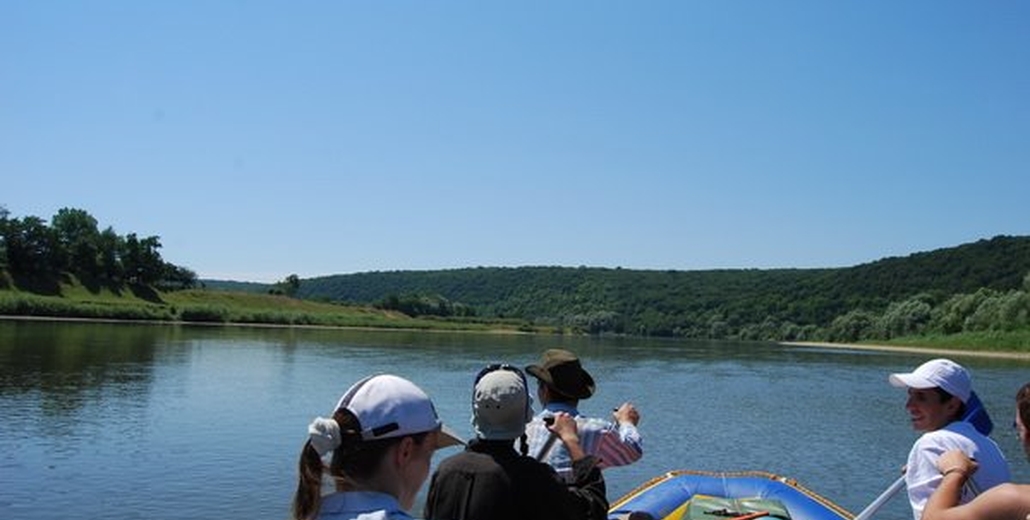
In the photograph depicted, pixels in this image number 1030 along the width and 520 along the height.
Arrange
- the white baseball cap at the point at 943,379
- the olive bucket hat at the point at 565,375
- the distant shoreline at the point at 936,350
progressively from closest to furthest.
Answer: the white baseball cap at the point at 943,379 → the olive bucket hat at the point at 565,375 → the distant shoreline at the point at 936,350

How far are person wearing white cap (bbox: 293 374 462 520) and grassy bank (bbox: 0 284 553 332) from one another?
8055 cm

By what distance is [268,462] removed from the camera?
17641 mm

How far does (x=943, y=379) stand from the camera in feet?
14.3

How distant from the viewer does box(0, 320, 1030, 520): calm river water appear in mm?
14953

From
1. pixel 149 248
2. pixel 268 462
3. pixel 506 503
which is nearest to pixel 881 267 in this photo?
pixel 149 248

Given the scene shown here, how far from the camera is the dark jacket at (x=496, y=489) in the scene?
145 inches

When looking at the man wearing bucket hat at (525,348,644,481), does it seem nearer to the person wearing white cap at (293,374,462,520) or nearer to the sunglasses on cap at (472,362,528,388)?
the sunglasses on cap at (472,362,528,388)

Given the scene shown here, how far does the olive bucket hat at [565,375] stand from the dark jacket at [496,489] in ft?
3.61

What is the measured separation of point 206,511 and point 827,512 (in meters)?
9.10

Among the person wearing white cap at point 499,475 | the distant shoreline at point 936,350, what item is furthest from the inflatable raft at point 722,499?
the distant shoreline at point 936,350

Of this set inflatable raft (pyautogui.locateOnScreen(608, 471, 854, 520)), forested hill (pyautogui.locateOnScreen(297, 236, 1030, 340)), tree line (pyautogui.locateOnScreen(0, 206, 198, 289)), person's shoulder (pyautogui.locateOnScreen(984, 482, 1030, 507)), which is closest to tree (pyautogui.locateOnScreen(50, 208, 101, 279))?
tree line (pyautogui.locateOnScreen(0, 206, 198, 289))

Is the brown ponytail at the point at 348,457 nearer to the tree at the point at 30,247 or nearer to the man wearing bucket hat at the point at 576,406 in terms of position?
the man wearing bucket hat at the point at 576,406

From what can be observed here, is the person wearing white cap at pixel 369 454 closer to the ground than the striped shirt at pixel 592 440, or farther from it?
farther from it

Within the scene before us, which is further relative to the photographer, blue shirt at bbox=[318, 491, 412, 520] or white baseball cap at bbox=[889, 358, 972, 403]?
white baseball cap at bbox=[889, 358, 972, 403]
